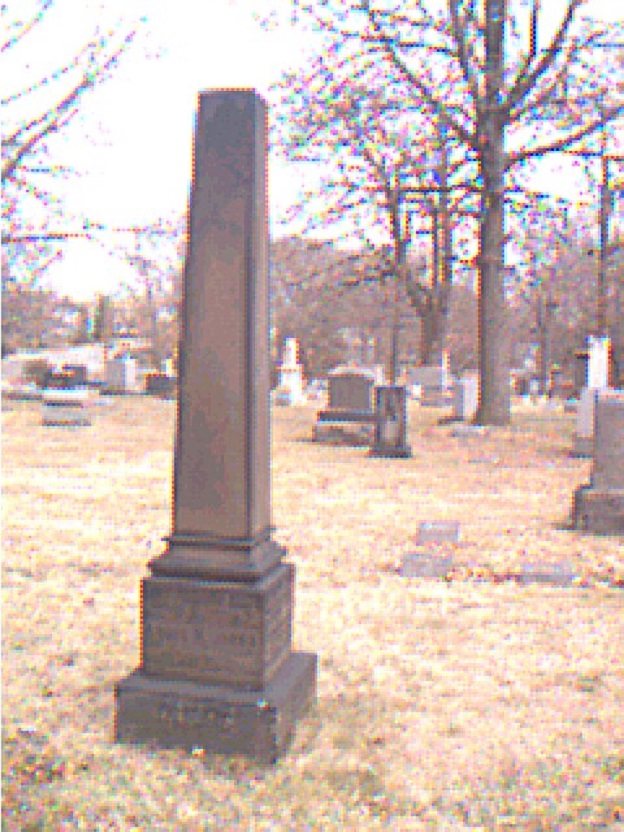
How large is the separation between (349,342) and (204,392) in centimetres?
5016

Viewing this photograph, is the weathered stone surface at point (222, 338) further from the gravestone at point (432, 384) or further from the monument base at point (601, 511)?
the gravestone at point (432, 384)

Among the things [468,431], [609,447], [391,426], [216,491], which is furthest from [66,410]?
[216,491]

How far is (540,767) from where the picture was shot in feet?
10.6

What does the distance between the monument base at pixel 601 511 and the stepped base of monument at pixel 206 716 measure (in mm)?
4628

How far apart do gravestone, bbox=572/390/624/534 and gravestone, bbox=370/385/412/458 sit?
19.3 feet

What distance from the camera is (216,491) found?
3451 millimetres

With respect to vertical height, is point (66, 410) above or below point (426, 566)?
above

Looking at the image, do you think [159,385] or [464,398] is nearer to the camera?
[464,398]

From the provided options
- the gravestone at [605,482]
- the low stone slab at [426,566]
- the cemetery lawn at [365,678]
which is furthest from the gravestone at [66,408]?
the low stone slab at [426,566]

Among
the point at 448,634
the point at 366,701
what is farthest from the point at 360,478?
the point at 366,701

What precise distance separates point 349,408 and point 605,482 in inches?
337

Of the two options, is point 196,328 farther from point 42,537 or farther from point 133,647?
point 42,537

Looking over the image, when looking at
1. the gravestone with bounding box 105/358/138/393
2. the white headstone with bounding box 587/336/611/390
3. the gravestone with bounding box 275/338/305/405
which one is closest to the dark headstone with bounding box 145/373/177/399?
the gravestone with bounding box 105/358/138/393

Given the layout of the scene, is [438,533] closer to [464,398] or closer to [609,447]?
[609,447]
